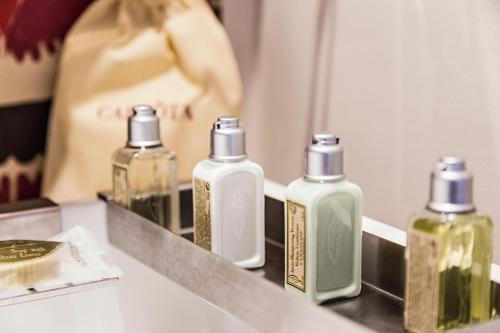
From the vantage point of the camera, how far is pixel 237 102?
39.4 inches

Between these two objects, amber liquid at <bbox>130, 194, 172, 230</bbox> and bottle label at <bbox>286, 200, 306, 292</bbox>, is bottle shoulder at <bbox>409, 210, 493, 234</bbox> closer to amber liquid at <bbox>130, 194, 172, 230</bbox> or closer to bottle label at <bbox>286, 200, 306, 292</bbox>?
bottle label at <bbox>286, 200, 306, 292</bbox>

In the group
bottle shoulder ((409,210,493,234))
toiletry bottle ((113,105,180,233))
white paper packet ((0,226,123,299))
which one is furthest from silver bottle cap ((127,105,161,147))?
bottle shoulder ((409,210,493,234))

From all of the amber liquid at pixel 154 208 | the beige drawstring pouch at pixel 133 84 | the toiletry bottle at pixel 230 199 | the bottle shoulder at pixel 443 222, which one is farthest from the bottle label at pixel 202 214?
the beige drawstring pouch at pixel 133 84

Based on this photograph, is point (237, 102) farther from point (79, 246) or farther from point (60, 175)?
point (79, 246)

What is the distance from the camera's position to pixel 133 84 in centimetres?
98

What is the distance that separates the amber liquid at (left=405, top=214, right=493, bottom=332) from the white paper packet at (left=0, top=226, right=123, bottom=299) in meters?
0.29

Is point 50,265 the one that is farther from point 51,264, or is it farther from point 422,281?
point 422,281

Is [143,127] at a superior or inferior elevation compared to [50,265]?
superior

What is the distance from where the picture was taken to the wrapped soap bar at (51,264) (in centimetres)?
63

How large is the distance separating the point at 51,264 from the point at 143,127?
160 mm

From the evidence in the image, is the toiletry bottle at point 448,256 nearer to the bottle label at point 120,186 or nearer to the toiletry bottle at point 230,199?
the toiletry bottle at point 230,199

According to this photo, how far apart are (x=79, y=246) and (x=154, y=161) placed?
Answer: 11 cm

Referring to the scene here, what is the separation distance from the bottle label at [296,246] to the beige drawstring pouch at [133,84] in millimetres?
420

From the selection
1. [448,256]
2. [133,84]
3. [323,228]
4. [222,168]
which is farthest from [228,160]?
[133,84]
